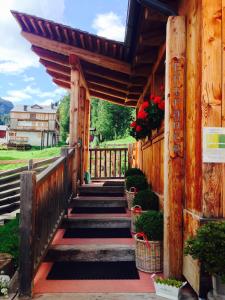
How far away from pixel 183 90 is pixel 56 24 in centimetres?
361

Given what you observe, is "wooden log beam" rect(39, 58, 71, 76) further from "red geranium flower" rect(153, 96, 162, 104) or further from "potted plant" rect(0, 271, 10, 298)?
"potted plant" rect(0, 271, 10, 298)

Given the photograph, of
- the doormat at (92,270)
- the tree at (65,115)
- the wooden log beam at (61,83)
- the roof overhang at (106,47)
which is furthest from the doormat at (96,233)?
the tree at (65,115)

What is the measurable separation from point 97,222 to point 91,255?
111 cm

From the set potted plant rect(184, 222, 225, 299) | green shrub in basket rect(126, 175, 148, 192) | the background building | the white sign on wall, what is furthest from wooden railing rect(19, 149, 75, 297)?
the background building

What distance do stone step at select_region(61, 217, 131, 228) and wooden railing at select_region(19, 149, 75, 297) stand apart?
2.93 ft

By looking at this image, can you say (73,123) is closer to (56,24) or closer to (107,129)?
(56,24)

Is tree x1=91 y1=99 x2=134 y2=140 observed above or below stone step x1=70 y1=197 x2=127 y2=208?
above

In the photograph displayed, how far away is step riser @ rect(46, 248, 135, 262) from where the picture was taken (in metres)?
4.05

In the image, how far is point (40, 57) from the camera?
7.56m

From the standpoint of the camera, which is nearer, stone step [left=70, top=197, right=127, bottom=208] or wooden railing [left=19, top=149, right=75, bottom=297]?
wooden railing [left=19, top=149, right=75, bottom=297]

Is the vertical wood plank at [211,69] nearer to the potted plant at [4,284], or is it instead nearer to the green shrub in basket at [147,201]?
the green shrub in basket at [147,201]

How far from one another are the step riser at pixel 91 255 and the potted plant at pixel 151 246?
13.5 inches

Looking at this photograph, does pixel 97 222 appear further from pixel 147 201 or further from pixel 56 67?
pixel 56 67

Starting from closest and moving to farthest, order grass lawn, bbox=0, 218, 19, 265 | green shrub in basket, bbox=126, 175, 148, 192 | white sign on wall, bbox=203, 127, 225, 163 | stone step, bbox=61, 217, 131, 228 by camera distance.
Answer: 1. white sign on wall, bbox=203, 127, 225, 163
2. grass lawn, bbox=0, 218, 19, 265
3. stone step, bbox=61, 217, 131, 228
4. green shrub in basket, bbox=126, 175, 148, 192
